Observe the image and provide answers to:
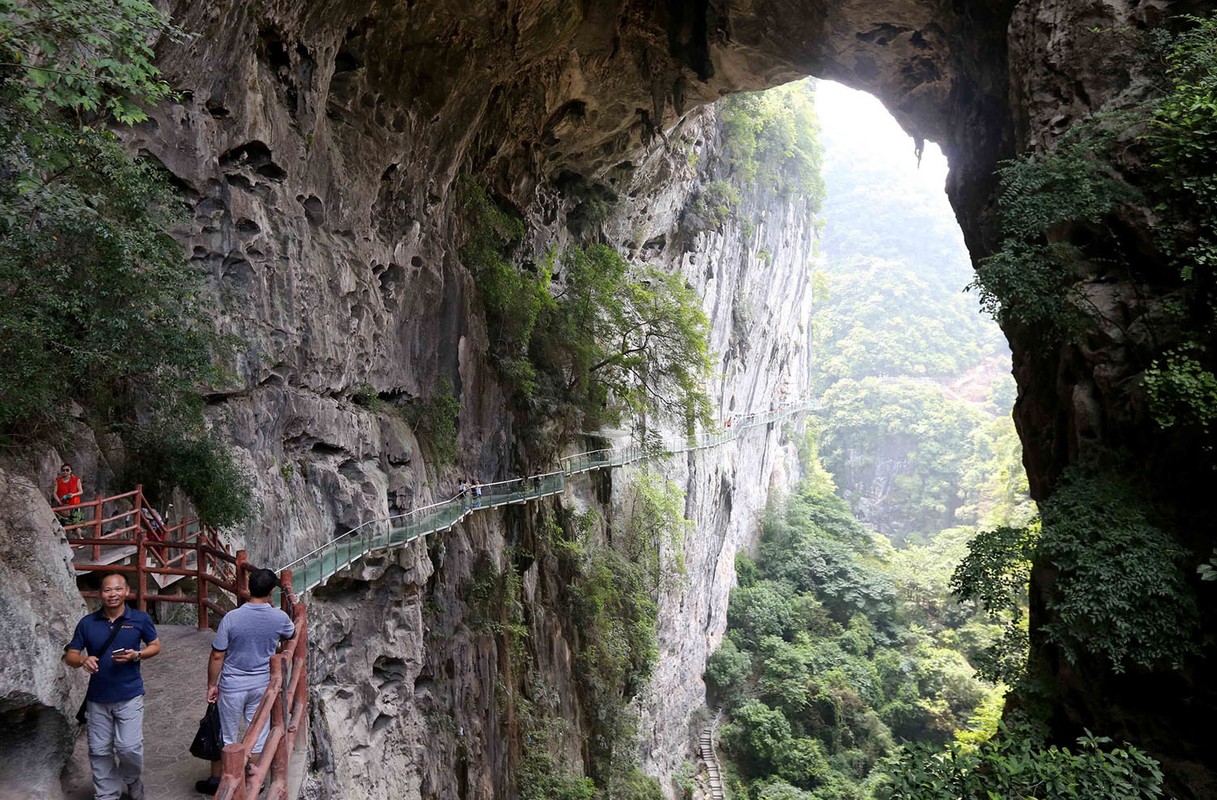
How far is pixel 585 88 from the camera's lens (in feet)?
52.6

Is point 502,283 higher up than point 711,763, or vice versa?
point 502,283

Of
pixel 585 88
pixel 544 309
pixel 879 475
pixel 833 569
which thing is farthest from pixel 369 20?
pixel 879 475

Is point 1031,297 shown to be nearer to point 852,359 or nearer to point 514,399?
point 514,399

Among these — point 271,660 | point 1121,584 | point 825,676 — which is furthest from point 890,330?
point 271,660

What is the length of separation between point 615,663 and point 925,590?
61.9 ft

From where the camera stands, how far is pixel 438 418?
13.6 meters

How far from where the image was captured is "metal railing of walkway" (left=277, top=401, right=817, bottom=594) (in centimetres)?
904

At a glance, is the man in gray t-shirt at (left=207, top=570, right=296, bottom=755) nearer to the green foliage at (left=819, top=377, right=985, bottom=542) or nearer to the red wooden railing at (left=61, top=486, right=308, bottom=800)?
the red wooden railing at (left=61, top=486, right=308, bottom=800)

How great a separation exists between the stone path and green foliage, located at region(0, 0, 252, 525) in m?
1.92

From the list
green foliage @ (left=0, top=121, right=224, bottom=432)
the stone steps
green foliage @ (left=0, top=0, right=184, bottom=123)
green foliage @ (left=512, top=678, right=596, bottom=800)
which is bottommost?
the stone steps

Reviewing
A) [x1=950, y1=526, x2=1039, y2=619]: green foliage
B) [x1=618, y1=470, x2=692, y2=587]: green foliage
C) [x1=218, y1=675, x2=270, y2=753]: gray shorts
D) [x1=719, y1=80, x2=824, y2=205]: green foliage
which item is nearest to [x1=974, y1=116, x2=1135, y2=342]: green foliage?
[x1=950, y1=526, x2=1039, y2=619]: green foliage

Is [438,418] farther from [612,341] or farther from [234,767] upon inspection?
[234,767]

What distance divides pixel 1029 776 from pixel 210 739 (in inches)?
232

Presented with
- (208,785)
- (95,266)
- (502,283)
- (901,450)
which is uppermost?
(502,283)
